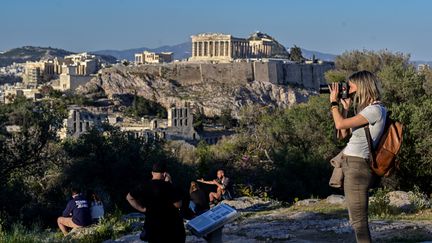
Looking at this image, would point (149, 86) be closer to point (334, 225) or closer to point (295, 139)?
point (295, 139)

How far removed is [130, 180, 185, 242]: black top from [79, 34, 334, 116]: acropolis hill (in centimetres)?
6381

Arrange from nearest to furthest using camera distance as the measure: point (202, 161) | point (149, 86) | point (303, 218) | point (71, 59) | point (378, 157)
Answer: point (378, 157), point (303, 218), point (202, 161), point (149, 86), point (71, 59)

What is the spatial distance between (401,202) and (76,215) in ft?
13.8

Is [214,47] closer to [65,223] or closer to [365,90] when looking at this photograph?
[65,223]

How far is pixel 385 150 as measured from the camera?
4.66m

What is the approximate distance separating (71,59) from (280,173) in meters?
110

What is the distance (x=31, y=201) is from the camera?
48.1ft

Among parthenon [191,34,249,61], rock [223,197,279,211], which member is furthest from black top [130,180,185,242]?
parthenon [191,34,249,61]

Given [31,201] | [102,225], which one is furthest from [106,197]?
[102,225]

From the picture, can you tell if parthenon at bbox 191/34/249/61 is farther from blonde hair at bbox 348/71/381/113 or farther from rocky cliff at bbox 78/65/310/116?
blonde hair at bbox 348/71/381/113

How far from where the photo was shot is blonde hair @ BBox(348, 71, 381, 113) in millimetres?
4703

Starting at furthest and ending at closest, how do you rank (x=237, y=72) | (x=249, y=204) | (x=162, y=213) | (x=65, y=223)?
(x=237, y=72) < (x=249, y=204) < (x=65, y=223) < (x=162, y=213)

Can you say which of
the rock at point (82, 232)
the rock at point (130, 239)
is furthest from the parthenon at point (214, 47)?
the rock at point (130, 239)

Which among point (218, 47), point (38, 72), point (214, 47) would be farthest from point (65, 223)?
point (38, 72)
